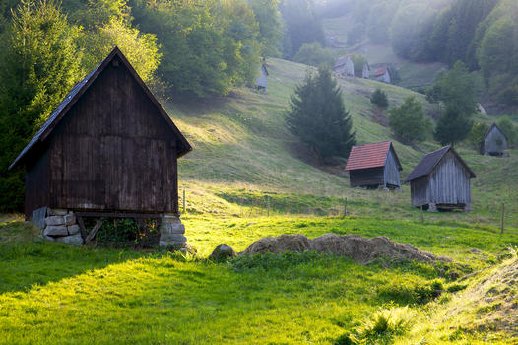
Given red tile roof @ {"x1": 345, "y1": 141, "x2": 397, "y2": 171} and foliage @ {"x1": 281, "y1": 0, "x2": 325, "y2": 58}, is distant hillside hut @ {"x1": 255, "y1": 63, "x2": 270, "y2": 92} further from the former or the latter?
foliage @ {"x1": 281, "y1": 0, "x2": 325, "y2": 58}

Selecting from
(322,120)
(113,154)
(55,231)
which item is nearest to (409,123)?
(322,120)

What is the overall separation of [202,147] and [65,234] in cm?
3333

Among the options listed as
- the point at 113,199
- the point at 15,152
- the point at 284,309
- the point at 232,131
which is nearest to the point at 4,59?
the point at 15,152

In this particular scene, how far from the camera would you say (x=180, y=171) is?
47.4 m

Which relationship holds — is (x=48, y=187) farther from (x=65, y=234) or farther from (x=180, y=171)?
(x=180, y=171)

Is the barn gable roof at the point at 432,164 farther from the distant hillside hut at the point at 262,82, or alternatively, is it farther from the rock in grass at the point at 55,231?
the distant hillside hut at the point at 262,82

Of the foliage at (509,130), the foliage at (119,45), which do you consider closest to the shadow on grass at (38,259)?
the foliage at (119,45)

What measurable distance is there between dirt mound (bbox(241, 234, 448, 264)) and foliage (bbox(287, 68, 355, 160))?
44691 mm

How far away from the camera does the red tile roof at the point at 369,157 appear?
57562 mm

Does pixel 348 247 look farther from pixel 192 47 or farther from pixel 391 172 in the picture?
pixel 192 47

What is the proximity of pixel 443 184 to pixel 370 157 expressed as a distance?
36.6 ft

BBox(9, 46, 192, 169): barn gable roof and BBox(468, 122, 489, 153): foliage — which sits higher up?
BBox(468, 122, 489, 153): foliage

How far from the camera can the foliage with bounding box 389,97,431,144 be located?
7950cm

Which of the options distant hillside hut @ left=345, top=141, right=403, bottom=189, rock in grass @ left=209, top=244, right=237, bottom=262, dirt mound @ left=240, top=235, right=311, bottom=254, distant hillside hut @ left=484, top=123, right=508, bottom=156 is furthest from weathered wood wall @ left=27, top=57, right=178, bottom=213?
distant hillside hut @ left=484, top=123, right=508, bottom=156
